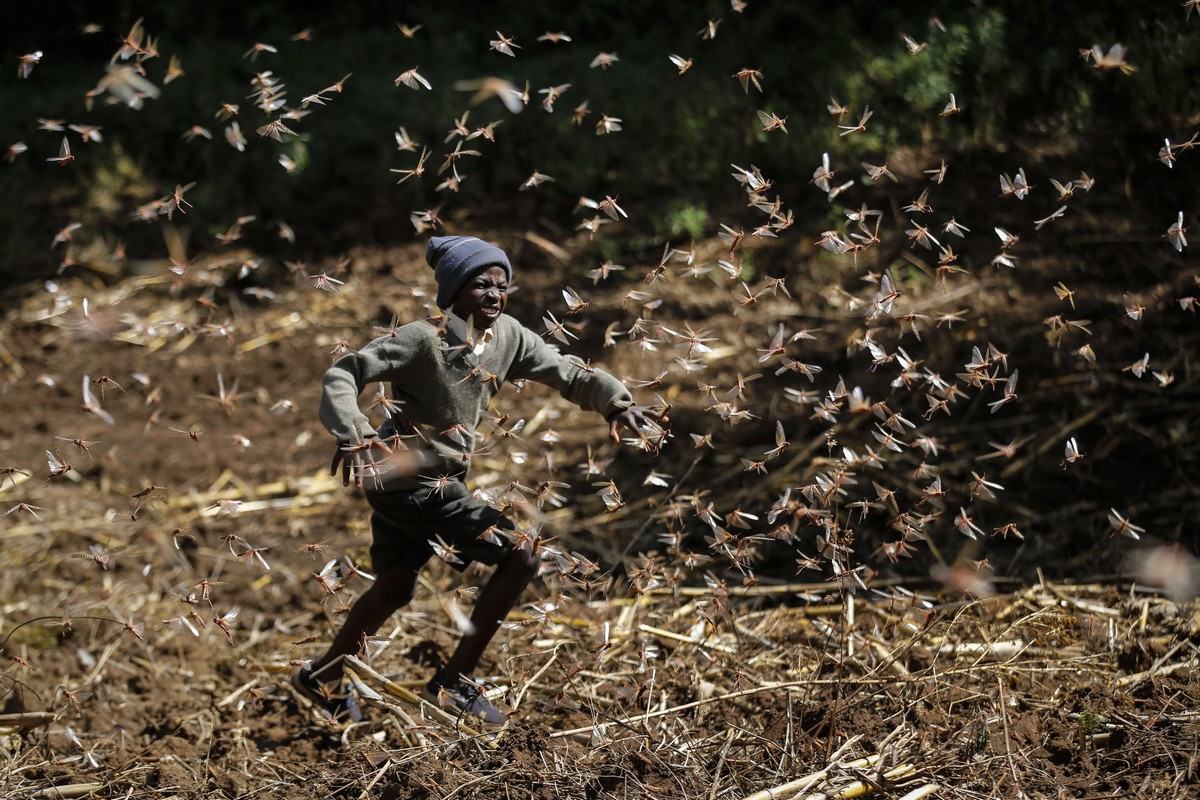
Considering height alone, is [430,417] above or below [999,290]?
above

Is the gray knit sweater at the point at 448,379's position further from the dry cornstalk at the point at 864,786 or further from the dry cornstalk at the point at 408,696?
the dry cornstalk at the point at 864,786

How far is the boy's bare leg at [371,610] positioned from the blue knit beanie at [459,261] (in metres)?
0.89

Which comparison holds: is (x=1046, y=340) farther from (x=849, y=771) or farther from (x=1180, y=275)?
(x=849, y=771)

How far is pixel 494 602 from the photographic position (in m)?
3.41

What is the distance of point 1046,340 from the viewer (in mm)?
5484

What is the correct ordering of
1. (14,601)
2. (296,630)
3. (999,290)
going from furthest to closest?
(999,290) → (14,601) → (296,630)

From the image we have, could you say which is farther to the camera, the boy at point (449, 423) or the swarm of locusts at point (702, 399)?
the swarm of locusts at point (702, 399)

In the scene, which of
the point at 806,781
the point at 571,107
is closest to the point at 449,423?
the point at 806,781

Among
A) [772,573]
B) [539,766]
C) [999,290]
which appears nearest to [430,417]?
[539,766]

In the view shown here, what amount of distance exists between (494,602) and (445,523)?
290 mm

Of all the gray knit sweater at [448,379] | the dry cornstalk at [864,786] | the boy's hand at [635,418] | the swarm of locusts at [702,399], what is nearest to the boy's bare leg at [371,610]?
the swarm of locusts at [702,399]

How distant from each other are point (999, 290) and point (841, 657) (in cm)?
337

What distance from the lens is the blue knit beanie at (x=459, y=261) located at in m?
3.18

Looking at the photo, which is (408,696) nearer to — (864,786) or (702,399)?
(864,786)
